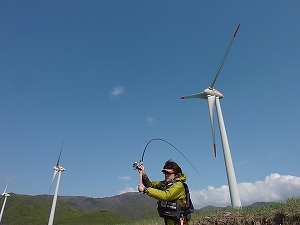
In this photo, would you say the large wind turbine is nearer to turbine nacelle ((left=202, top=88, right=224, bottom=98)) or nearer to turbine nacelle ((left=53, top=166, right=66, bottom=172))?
turbine nacelle ((left=202, top=88, right=224, bottom=98))

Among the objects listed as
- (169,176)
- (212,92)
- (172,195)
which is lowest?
(172,195)

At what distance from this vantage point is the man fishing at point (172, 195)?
4356mm

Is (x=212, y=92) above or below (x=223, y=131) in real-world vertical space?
above

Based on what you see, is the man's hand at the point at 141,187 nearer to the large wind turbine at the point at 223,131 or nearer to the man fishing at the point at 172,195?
the man fishing at the point at 172,195

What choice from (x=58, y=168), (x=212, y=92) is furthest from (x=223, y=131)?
(x=58, y=168)

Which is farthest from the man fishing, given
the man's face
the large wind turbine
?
the large wind turbine

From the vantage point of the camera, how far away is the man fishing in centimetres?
436

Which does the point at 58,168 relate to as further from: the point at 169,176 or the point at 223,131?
the point at 169,176

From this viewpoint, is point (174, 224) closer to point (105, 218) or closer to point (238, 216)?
point (238, 216)

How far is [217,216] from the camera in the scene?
13.2m

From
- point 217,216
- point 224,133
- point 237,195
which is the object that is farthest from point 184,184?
point 224,133

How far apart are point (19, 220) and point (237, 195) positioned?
214 meters

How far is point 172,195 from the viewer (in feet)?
14.4

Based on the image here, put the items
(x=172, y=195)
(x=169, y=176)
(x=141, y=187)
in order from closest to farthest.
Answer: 1. (x=172, y=195)
2. (x=141, y=187)
3. (x=169, y=176)
